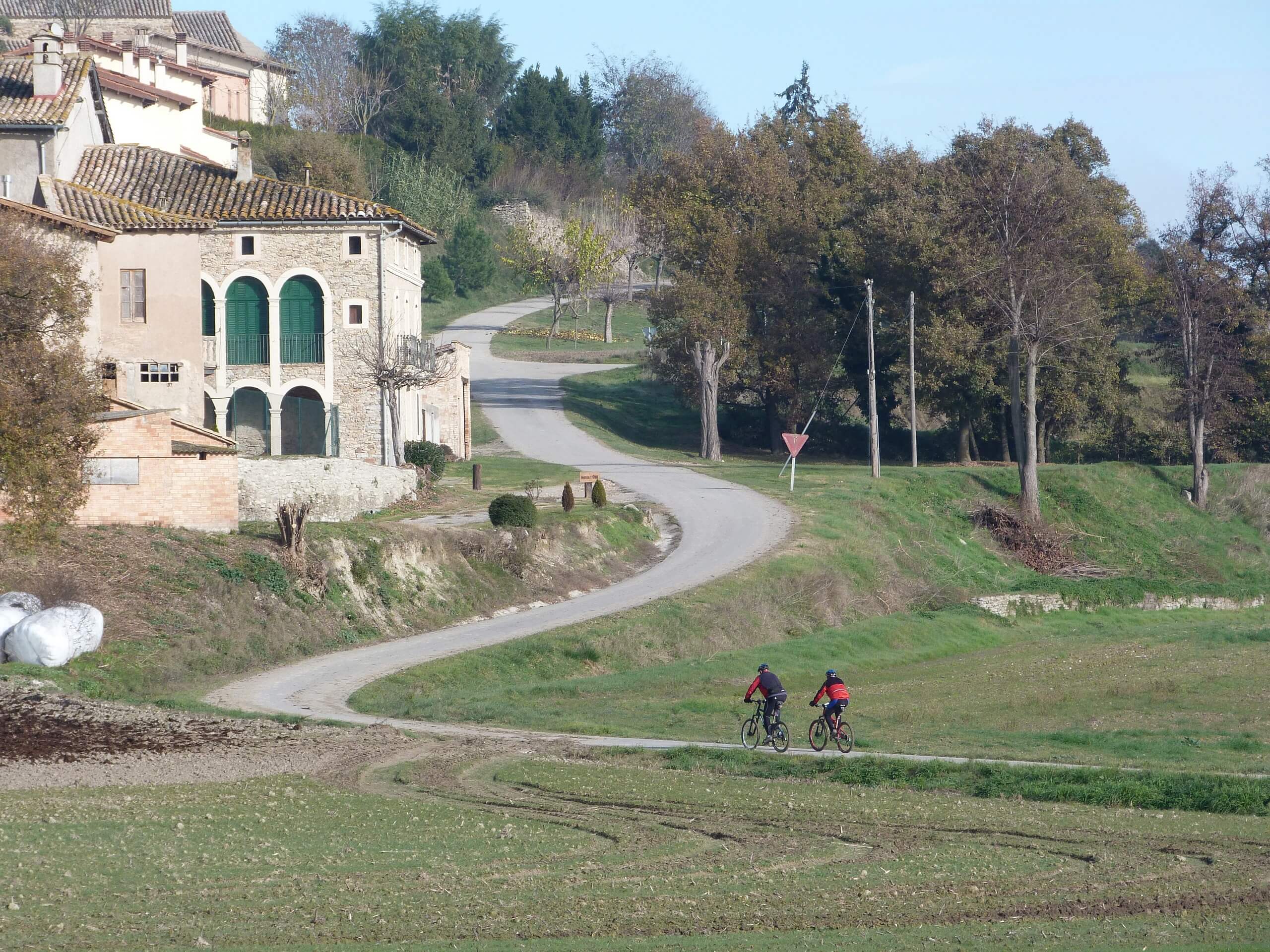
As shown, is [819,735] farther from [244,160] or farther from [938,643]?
[244,160]

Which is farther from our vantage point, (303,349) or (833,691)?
(303,349)

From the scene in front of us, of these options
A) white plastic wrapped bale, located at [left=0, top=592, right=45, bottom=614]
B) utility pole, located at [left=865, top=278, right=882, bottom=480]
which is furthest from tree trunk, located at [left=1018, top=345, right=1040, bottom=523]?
white plastic wrapped bale, located at [left=0, top=592, right=45, bottom=614]

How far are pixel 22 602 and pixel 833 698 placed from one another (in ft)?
55.3

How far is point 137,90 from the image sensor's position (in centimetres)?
6675

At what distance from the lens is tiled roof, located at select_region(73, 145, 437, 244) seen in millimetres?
51781

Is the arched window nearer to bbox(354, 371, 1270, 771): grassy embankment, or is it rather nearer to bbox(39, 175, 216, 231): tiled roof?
bbox(39, 175, 216, 231): tiled roof

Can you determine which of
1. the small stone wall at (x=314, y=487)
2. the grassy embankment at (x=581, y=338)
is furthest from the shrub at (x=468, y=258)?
the small stone wall at (x=314, y=487)

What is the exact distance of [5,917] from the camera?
12641 mm

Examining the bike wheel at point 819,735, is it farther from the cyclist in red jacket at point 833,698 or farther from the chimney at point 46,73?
the chimney at point 46,73

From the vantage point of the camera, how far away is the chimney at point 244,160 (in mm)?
53719

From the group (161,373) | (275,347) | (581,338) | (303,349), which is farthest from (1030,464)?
(581,338)

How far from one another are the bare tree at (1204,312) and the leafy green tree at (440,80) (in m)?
62.0

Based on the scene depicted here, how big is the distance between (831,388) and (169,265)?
1483 inches

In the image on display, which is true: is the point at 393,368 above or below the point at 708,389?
above
